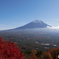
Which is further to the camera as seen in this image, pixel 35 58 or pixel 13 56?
pixel 35 58

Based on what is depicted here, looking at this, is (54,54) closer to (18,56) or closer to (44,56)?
(44,56)

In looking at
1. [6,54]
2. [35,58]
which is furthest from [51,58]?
[6,54]

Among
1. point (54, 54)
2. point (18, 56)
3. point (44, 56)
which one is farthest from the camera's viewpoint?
point (54, 54)

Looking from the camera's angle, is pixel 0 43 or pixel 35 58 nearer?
pixel 0 43

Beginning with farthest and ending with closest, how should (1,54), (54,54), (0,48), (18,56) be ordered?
(54,54) < (18,56) < (0,48) < (1,54)

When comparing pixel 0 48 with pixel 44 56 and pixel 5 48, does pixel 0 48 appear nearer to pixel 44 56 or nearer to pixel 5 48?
pixel 5 48

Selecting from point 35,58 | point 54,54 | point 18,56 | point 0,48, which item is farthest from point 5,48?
point 54,54

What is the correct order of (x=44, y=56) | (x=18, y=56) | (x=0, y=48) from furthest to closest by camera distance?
(x=44, y=56) → (x=18, y=56) → (x=0, y=48)

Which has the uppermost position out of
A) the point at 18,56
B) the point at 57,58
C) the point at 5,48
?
the point at 5,48

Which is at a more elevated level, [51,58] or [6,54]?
[6,54]
